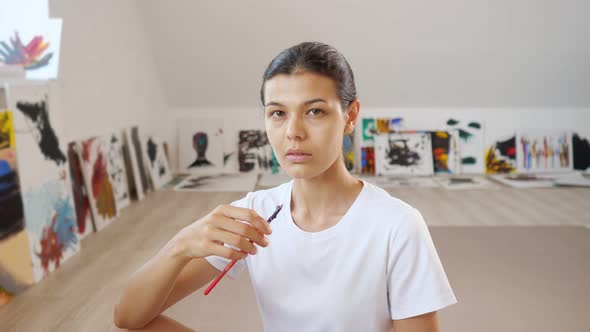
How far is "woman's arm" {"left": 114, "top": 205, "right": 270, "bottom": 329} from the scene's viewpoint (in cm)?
103

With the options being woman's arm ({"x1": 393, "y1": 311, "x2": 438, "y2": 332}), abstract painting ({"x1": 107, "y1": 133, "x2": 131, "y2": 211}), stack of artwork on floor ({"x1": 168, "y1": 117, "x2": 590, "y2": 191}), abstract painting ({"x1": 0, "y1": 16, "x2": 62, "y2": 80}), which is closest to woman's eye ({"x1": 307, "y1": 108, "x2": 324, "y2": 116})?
woman's arm ({"x1": 393, "y1": 311, "x2": 438, "y2": 332})

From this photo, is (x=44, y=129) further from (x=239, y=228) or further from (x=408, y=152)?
(x=408, y=152)

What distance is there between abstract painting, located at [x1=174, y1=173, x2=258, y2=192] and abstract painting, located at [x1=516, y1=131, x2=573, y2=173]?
2887 millimetres

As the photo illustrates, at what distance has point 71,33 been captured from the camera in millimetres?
3484

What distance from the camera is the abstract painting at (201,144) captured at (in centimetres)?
562

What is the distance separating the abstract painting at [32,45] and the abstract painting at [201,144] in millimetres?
2475

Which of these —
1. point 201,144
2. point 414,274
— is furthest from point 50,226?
point 201,144

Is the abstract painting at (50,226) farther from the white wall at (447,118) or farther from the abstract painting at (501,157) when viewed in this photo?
the abstract painting at (501,157)

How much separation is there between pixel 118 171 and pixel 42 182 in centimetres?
133

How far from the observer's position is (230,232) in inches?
40.7

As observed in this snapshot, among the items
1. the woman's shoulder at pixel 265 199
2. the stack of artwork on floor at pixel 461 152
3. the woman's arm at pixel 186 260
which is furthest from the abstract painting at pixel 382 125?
the woman's arm at pixel 186 260

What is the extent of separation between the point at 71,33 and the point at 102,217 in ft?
4.21

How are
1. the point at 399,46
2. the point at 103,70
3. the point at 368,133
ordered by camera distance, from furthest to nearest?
the point at 368,133
the point at 399,46
the point at 103,70

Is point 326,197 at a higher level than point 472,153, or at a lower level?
higher
